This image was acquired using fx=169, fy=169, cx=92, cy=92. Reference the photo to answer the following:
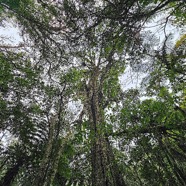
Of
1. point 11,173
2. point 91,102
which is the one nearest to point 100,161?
point 91,102

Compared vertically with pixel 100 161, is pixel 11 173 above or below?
above

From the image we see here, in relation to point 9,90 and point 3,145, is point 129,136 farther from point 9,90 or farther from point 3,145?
point 3,145

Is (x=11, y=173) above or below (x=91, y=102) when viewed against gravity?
below

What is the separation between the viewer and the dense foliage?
366 centimetres

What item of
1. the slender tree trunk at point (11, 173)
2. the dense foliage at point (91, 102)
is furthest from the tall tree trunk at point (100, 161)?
the slender tree trunk at point (11, 173)

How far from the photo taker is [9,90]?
6254 mm

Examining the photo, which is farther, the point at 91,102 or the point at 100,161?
the point at 91,102

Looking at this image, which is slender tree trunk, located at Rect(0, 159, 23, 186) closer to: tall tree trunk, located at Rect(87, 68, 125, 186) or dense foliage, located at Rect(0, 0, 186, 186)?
dense foliage, located at Rect(0, 0, 186, 186)

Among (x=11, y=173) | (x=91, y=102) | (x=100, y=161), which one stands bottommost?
(x=100, y=161)

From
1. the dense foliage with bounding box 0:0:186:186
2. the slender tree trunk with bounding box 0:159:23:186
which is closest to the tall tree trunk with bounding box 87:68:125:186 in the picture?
the dense foliage with bounding box 0:0:186:186

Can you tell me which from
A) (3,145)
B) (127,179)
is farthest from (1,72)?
(127,179)

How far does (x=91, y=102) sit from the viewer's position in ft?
21.2

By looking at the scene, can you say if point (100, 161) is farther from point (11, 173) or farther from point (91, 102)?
point (11, 173)

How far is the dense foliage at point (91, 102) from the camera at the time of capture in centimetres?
366
